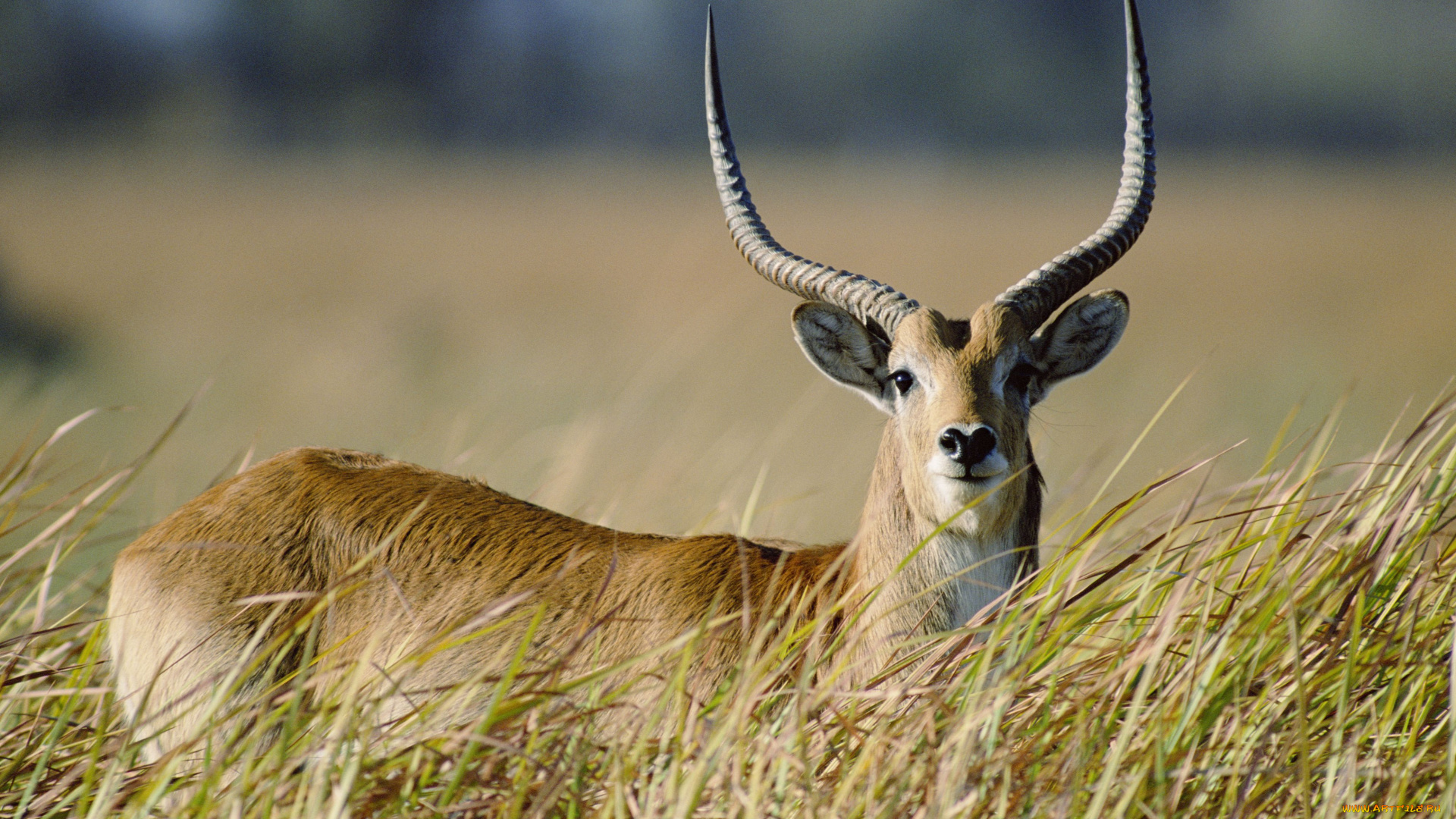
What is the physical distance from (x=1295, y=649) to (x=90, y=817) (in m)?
2.99

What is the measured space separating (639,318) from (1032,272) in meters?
18.8

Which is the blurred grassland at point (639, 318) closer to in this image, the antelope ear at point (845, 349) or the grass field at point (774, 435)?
the grass field at point (774, 435)

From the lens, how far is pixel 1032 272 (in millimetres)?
4977

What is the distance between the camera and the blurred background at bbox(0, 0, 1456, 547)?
1512 cm

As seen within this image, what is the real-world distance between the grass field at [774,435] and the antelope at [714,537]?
341 millimetres

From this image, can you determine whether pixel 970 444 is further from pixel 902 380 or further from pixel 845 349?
pixel 845 349

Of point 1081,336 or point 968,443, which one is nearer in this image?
point 968,443

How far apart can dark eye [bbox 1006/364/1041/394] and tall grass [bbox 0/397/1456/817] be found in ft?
2.48

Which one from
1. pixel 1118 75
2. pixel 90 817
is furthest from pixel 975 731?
pixel 1118 75

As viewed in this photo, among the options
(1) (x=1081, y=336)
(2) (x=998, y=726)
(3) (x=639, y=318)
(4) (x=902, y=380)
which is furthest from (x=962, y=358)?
(3) (x=639, y=318)

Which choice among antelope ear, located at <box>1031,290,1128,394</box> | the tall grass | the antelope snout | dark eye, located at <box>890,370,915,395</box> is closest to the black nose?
the antelope snout

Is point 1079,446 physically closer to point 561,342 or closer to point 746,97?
point 561,342

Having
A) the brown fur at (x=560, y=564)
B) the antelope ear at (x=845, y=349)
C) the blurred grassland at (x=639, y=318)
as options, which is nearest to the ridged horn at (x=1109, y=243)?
the brown fur at (x=560, y=564)

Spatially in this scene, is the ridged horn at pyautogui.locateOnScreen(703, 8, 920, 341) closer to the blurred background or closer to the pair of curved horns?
the pair of curved horns
